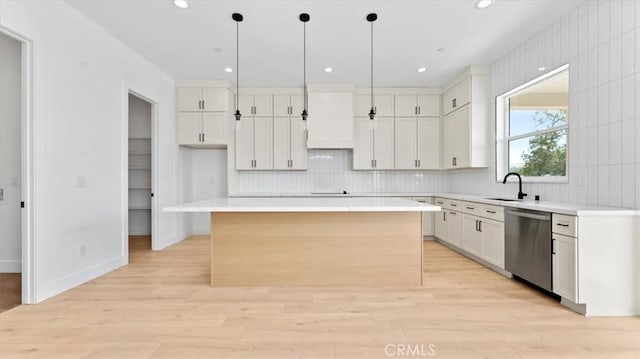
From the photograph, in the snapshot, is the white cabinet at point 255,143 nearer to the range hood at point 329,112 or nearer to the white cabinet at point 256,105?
the white cabinet at point 256,105

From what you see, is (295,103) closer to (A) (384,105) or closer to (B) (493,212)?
(A) (384,105)

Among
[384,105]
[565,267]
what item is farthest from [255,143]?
[565,267]

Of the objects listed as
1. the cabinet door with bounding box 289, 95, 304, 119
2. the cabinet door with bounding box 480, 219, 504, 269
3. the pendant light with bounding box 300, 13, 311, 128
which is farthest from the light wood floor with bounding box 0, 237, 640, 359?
the cabinet door with bounding box 289, 95, 304, 119

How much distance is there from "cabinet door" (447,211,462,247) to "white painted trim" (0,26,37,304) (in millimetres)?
4797

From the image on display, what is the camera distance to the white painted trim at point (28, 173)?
8.32ft

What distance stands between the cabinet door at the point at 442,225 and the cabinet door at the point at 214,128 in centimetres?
388

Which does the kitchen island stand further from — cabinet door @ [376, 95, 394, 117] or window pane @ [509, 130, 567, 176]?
cabinet door @ [376, 95, 394, 117]

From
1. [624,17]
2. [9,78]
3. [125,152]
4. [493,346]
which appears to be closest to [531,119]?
[624,17]

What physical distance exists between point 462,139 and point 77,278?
524cm

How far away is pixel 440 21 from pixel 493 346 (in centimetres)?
302

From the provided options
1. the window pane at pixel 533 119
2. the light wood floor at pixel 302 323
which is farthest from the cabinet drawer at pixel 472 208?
the window pane at pixel 533 119

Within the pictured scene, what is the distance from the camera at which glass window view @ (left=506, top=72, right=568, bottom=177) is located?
10.5 ft

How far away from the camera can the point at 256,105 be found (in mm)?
5348

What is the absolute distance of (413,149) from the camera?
214 inches
